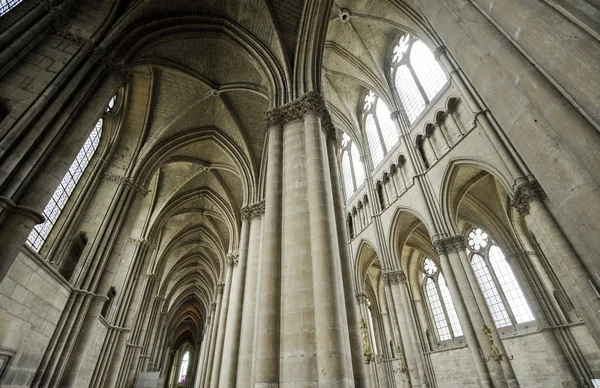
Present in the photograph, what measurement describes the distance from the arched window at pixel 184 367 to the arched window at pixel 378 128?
44354mm

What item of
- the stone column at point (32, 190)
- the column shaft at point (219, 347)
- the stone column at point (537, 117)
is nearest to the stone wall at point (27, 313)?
the stone column at point (32, 190)

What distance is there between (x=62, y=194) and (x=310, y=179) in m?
7.83

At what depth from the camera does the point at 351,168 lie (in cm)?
1870

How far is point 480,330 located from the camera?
8961 millimetres

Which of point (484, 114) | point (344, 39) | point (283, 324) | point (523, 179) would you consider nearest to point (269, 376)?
point (283, 324)

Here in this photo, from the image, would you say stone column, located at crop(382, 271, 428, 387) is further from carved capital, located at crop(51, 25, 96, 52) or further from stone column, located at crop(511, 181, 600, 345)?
carved capital, located at crop(51, 25, 96, 52)

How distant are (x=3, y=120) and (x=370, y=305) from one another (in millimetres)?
21470

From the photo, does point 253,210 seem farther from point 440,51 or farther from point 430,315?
point 430,315

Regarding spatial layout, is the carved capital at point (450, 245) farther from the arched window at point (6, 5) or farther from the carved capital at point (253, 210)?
the arched window at point (6, 5)

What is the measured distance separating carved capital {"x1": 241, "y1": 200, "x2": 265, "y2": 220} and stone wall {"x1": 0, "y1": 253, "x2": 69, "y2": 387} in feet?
20.5

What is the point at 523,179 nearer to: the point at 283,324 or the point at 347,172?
the point at 283,324

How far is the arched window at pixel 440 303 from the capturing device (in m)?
15.6

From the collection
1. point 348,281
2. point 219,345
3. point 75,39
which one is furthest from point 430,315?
point 75,39

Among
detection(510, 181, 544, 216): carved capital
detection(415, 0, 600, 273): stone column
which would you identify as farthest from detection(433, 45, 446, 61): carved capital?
detection(415, 0, 600, 273): stone column
